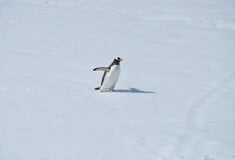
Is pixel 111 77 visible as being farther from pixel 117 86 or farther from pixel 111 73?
pixel 117 86

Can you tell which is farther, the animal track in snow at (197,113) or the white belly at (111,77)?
the white belly at (111,77)

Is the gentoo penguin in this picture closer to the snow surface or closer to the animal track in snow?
the snow surface

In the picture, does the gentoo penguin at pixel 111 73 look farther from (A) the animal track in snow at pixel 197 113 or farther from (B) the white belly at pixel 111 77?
(A) the animal track in snow at pixel 197 113

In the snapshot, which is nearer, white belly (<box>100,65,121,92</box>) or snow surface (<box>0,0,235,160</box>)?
snow surface (<box>0,0,235,160</box>)

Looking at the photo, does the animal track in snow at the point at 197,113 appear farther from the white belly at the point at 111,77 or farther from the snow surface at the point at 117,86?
the white belly at the point at 111,77

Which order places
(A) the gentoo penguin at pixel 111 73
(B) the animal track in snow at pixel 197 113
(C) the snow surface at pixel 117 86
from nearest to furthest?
1. (C) the snow surface at pixel 117 86
2. (B) the animal track in snow at pixel 197 113
3. (A) the gentoo penguin at pixel 111 73

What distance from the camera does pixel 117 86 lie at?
8094 millimetres

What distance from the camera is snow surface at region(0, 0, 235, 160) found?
5594mm

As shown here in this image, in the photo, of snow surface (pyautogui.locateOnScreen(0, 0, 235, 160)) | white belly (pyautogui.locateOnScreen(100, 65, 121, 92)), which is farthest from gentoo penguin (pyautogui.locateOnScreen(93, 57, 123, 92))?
snow surface (pyautogui.locateOnScreen(0, 0, 235, 160))

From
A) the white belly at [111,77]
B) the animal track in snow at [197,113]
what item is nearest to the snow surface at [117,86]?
the animal track in snow at [197,113]

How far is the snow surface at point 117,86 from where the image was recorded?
220 inches

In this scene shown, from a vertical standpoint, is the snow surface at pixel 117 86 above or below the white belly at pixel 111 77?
below

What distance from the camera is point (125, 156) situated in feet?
17.5

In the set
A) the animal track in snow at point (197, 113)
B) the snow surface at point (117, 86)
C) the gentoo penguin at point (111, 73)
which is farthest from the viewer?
the gentoo penguin at point (111, 73)
